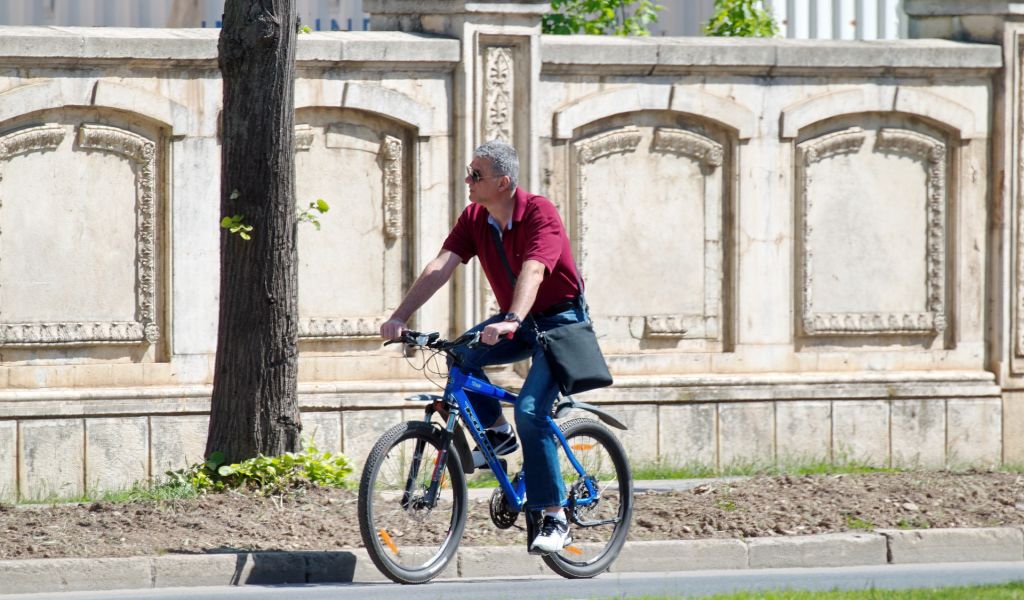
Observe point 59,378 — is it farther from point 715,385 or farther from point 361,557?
point 715,385

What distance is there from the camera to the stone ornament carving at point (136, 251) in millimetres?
10438

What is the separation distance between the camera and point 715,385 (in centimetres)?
1175

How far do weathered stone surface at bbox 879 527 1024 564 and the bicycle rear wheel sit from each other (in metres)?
1.46

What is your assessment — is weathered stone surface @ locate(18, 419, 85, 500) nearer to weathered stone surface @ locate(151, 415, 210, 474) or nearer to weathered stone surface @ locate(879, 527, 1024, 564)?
weathered stone surface @ locate(151, 415, 210, 474)

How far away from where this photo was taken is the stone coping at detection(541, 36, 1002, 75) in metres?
11.5

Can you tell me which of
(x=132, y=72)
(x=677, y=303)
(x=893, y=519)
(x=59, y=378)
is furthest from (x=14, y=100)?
(x=893, y=519)

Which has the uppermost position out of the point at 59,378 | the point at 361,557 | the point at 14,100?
the point at 14,100

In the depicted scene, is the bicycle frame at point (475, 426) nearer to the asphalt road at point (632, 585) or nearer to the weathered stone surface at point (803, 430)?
the asphalt road at point (632, 585)

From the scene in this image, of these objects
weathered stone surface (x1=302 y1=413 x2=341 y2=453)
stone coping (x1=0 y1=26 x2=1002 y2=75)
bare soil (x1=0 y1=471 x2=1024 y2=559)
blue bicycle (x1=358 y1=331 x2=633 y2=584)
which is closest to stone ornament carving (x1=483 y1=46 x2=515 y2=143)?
stone coping (x1=0 y1=26 x2=1002 y2=75)

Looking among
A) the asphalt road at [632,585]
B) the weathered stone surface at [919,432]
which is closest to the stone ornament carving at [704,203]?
the weathered stone surface at [919,432]

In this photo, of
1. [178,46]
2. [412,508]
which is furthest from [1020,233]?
[412,508]

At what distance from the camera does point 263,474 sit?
890cm

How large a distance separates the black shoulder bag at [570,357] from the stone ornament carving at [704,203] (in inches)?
158

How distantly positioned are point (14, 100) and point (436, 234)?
2.70m
